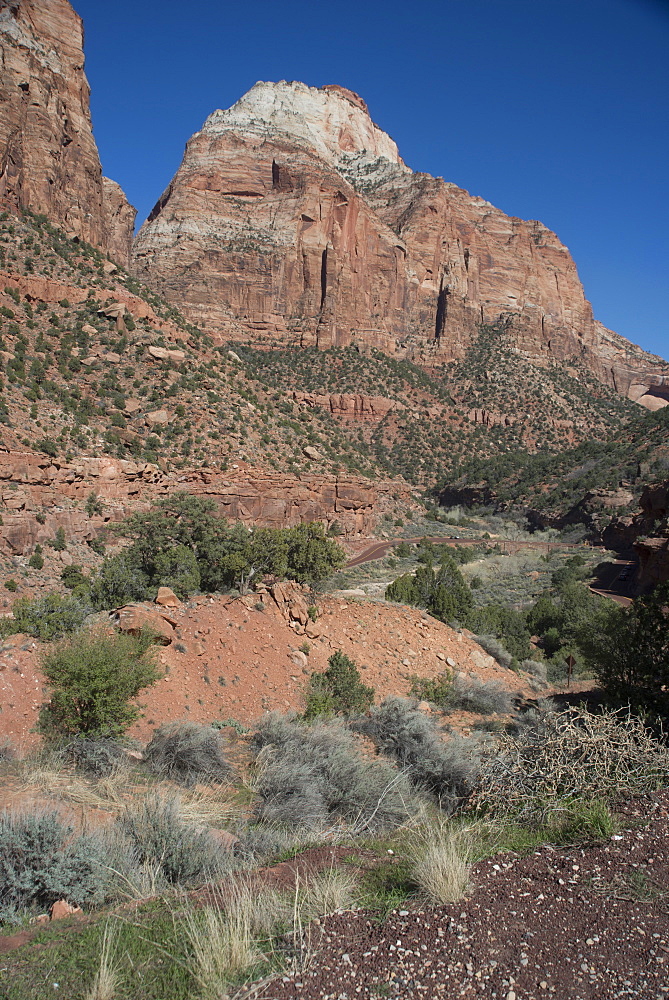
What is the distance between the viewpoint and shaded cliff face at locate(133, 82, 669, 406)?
76688 millimetres

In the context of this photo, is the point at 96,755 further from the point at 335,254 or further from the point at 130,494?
the point at 335,254

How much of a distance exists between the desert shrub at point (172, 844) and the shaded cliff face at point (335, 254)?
74.3m

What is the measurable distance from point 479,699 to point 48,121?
45.5 metres

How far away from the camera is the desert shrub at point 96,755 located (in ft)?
23.2

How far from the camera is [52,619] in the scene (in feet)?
34.4

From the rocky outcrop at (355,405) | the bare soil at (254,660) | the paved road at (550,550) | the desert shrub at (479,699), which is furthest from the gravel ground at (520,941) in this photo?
the rocky outcrop at (355,405)

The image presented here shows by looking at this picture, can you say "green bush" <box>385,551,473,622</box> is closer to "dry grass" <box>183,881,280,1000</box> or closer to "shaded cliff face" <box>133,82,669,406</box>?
"dry grass" <box>183,881,280,1000</box>

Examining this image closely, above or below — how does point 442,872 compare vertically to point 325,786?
above

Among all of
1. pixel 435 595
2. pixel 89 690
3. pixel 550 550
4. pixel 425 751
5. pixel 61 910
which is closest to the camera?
pixel 61 910

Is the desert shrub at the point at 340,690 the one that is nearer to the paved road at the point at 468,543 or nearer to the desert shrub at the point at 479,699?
the desert shrub at the point at 479,699

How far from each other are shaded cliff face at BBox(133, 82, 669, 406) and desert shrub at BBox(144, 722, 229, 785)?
72.2 meters

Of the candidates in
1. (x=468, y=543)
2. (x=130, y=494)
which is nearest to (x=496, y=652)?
(x=130, y=494)

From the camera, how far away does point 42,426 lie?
2444 centimetres

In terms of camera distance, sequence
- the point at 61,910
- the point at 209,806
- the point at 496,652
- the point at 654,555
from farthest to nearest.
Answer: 1. the point at 654,555
2. the point at 496,652
3. the point at 209,806
4. the point at 61,910
